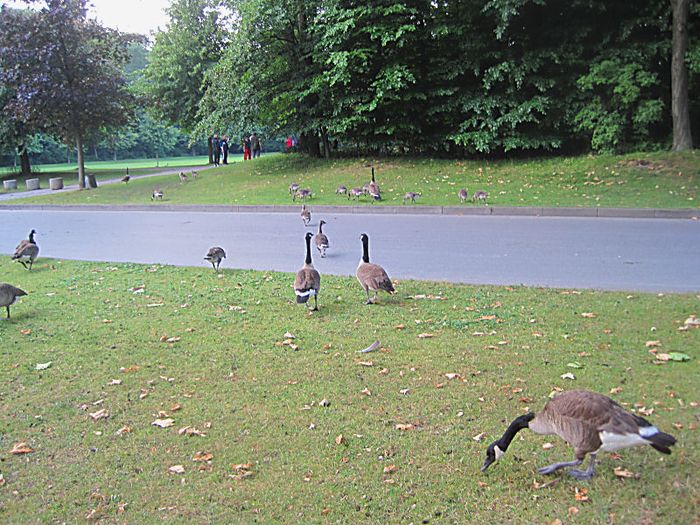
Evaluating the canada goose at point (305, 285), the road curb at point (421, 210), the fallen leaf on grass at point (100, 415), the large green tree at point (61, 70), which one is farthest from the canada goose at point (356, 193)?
the fallen leaf on grass at point (100, 415)

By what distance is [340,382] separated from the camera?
5.93 metres

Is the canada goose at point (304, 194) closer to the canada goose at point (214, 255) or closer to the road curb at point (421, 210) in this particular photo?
the road curb at point (421, 210)

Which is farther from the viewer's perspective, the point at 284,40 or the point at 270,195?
the point at 284,40

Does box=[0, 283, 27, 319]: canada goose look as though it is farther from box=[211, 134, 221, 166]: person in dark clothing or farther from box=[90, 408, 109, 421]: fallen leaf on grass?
box=[211, 134, 221, 166]: person in dark clothing

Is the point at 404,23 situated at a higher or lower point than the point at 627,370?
higher

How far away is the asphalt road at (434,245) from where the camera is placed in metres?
9.84

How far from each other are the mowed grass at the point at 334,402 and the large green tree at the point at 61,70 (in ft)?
65.7

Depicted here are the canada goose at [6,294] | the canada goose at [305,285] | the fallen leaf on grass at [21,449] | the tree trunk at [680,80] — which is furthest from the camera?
the tree trunk at [680,80]

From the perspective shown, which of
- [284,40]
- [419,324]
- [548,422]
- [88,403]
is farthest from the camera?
[284,40]

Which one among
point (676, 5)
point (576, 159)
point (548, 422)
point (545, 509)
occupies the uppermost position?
point (676, 5)

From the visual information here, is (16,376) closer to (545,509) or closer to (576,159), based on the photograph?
(545,509)

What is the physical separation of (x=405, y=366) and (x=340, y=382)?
28.3 inches

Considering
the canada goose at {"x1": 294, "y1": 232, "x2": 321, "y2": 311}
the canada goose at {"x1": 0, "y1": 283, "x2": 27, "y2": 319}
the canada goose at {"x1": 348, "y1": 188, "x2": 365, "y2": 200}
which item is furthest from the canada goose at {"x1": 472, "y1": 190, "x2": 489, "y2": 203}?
the canada goose at {"x1": 0, "y1": 283, "x2": 27, "y2": 319}

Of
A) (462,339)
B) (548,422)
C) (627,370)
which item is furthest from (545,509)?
(462,339)
